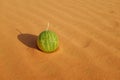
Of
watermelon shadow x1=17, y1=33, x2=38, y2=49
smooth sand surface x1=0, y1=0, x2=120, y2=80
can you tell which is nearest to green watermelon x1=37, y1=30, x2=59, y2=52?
smooth sand surface x1=0, y1=0, x2=120, y2=80

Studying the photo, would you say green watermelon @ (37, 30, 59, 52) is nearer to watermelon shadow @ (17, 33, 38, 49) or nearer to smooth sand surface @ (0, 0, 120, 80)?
smooth sand surface @ (0, 0, 120, 80)

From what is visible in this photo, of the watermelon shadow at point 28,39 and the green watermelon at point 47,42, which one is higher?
the green watermelon at point 47,42

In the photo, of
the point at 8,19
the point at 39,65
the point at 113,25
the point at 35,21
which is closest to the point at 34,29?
the point at 35,21

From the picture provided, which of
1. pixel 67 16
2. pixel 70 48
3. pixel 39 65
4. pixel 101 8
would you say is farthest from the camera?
pixel 101 8

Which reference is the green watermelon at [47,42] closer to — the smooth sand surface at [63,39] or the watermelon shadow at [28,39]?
the smooth sand surface at [63,39]

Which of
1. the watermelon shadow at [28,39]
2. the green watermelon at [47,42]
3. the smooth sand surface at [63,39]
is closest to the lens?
the smooth sand surface at [63,39]

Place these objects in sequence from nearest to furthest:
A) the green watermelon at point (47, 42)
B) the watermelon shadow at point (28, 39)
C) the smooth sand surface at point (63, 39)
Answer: the smooth sand surface at point (63, 39) < the green watermelon at point (47, 42) < the watermelon shadow at point (28, 39)

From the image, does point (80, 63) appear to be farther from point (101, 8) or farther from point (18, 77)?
point (101, 8)

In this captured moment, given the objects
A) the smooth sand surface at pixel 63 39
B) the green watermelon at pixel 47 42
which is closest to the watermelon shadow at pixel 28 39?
the smooth sand surface at pixel 63 39
